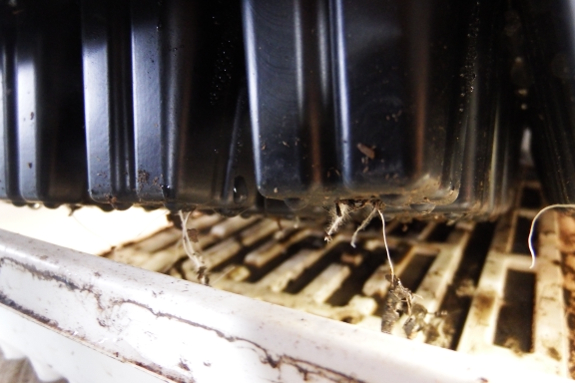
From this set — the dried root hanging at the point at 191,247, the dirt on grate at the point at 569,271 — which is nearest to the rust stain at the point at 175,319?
the dried root hanging at the point at 191,247

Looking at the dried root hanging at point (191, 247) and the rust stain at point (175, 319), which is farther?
the dried root hanging at point (191, 247)

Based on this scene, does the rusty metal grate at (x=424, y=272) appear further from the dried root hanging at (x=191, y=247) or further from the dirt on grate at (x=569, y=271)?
the dried root hanging at (x=191, y=247)

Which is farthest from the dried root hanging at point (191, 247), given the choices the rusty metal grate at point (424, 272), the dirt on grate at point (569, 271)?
the dirt on grate at point (569, 271)

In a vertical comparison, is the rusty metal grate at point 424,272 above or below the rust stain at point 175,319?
below

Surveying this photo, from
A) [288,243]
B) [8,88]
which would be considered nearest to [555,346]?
[288,243]

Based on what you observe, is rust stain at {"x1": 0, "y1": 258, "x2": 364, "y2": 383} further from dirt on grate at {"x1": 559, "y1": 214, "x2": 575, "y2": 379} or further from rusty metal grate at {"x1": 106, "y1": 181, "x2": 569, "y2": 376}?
dirt on grate at {"x1": 559, "y1": 214, "x2": 575, "y2": 379}

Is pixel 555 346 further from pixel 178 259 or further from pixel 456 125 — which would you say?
pixel 178 259

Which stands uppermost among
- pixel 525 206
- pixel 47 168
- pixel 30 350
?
pixel 47 168

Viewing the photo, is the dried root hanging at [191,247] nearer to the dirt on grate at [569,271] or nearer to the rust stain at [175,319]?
the rust stain at [175,319]

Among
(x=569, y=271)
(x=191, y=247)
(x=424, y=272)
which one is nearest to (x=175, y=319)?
(x=191, y=247)

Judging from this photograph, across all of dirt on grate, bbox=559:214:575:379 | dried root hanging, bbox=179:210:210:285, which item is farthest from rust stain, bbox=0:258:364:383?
dirt on grate, bbox=559:214:575:379
